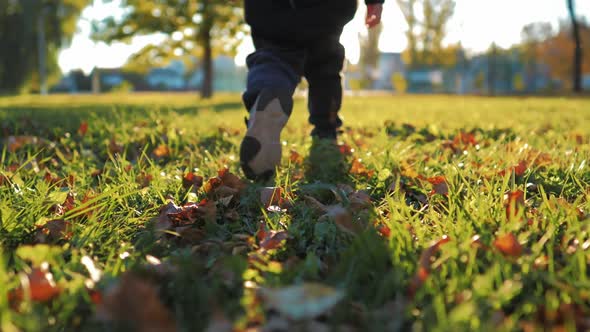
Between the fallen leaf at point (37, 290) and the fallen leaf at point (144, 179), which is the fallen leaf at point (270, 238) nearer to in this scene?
the fallen leaf at point (37, 290)

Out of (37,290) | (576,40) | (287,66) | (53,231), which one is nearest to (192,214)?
(53,231)

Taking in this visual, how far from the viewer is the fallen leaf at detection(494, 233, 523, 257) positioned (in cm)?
115

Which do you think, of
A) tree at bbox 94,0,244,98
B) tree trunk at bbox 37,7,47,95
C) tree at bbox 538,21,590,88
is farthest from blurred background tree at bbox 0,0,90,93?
tree at bbox 538,21,590,88

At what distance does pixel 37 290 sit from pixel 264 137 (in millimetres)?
1323

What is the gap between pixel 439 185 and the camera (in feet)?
6.17

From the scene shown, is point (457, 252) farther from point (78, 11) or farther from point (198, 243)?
point (78, 11)

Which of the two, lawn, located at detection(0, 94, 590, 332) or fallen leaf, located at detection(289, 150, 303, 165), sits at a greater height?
fallen leaf, located at detection(289, 150, 303, 165)

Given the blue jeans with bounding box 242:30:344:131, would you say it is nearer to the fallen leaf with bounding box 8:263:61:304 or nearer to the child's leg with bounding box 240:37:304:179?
the child's leg with bounding box 240:37:304:179

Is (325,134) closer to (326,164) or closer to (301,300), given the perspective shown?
(326,164)

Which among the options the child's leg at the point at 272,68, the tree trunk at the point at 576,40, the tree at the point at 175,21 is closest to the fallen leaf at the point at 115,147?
the child's leg at the point at 272,68

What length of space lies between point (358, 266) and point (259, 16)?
169 cm

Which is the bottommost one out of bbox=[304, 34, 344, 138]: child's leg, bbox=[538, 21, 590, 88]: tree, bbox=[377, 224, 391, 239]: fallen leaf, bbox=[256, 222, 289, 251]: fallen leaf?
bbox=[256, 222, 289, 251]: fallen leaf

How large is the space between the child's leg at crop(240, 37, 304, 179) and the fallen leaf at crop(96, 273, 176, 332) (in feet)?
4.43

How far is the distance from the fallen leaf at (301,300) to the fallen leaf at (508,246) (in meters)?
0.47
